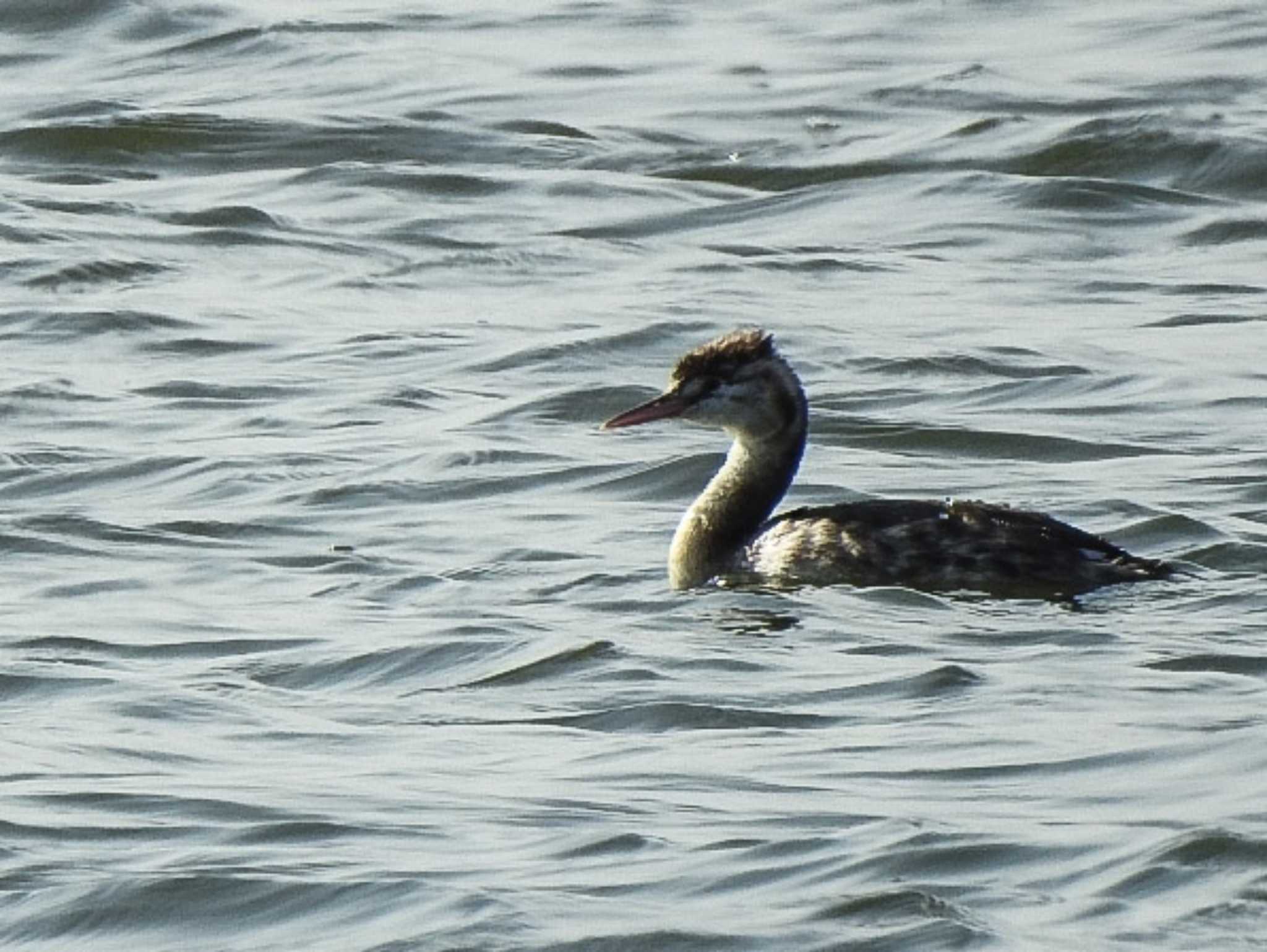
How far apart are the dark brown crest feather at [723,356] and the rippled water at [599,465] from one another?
60 cm

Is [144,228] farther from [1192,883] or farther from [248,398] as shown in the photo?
[1192,883]

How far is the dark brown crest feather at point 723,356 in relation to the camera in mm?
12336

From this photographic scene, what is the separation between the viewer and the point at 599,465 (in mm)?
Answer: 13773

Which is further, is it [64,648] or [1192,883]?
[64,648]

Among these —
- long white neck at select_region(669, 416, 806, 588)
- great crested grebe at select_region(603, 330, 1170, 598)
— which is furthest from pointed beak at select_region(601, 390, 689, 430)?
long white neck at select_region(669, 416, 806, 588)

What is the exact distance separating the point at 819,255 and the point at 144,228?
307 centimetres

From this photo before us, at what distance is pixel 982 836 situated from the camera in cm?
838

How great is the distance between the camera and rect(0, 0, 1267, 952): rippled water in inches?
327

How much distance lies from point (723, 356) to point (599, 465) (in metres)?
1.53

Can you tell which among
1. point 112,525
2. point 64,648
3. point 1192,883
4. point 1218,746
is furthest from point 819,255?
point 1192,883

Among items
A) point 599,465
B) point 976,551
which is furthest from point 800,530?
point 599,465

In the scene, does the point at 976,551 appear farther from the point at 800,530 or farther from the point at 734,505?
the point at 734,505

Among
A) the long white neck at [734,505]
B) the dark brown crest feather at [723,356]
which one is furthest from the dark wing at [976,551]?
the dark brown crest feather at [723,356]

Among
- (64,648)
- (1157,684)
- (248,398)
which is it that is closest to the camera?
(1157,684)
